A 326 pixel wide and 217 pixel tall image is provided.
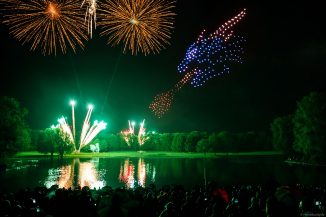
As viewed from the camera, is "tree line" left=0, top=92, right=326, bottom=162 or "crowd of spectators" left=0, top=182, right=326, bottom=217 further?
"tree line" left=0, top=92, right=326, bottom=162

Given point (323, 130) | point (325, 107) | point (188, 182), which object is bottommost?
point (188, 182)

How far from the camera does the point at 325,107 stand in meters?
69.2

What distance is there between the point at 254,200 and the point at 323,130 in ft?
204

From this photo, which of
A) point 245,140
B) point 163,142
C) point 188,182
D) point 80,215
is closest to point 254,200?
point 80,215

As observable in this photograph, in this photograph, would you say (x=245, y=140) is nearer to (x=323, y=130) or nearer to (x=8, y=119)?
(x=323, y=130)

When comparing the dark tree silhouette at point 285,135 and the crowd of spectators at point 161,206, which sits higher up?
the dark tree silhouette at point 285,135

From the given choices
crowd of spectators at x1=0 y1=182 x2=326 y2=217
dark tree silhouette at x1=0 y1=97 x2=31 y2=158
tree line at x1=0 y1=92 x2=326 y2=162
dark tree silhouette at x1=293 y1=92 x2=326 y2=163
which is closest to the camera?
crowd of spectators at x1=0 y1=182 x2=326 y2=217

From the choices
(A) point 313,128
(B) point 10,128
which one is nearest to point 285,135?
(A) point 313,128

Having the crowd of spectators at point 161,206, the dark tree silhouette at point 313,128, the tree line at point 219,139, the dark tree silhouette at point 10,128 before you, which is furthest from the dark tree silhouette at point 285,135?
the crowd of spectators at point 161,206

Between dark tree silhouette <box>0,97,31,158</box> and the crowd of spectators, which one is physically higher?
dark tree silhouette <box>0,97,31,158</box>

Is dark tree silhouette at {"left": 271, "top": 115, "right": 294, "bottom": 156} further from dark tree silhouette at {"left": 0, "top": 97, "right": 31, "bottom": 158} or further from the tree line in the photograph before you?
dark tree silhouette at {"left": 0, "top": 97, "right": 31, "bottom": 158}

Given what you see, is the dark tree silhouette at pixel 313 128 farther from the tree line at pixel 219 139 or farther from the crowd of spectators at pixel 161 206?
the crowd of spectators at pixel 161 206

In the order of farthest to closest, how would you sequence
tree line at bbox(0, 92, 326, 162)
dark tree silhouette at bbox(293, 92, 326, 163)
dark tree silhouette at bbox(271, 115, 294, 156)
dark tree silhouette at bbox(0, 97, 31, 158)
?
dark tree silhouette at bbox(271, 115, 294, 156)
dark tree silhouette at bbox(293, 92, 326, 163)
tree line at bbox(0, 92, 326, 162)
dark tree silhouette at bbox(0, 97, 31, 158)

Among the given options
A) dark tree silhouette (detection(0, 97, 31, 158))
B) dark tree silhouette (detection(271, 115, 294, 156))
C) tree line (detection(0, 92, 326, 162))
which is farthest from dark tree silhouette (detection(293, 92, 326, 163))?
dark tree silhouette (detection(0, 97, 31, 158))
